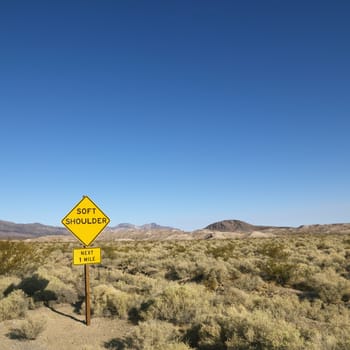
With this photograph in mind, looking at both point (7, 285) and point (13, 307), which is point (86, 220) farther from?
point (7, 285)

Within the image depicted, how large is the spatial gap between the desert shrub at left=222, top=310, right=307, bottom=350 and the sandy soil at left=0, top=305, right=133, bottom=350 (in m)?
2.45

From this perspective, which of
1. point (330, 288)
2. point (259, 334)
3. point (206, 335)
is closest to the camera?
point (259, 334)

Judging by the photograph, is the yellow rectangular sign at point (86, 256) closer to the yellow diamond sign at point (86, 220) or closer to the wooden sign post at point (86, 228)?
the wooden sign post at point (86, 228)

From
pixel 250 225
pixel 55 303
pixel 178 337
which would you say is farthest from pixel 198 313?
pixel 250 225

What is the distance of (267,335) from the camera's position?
6453 mm

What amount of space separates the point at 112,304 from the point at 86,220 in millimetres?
2757

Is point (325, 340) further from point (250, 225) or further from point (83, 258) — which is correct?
point (250, 225)

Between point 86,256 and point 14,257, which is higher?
point 86,256

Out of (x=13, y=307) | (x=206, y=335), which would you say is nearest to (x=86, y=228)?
(x=13, y=307)

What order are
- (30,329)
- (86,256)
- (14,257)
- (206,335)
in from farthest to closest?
(14,257) < (86,256) < (30,329) < (206,335)

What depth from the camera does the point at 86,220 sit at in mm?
9797

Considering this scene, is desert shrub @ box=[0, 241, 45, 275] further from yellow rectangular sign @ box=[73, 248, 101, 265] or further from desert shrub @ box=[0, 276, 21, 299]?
yellow rectangular sign @ box=[73, 248, 101, 265]

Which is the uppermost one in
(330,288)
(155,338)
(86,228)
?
(86,228)

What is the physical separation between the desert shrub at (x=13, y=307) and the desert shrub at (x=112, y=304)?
192 cm
